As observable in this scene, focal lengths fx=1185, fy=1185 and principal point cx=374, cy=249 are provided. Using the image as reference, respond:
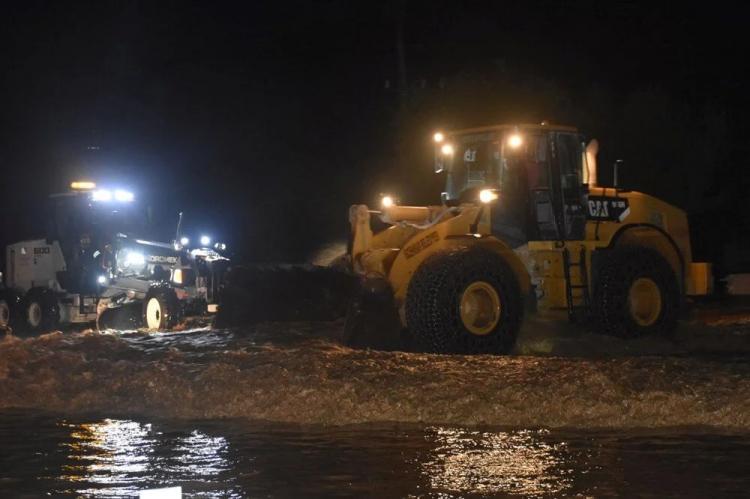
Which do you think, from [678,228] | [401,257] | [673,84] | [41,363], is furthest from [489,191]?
[673,84]

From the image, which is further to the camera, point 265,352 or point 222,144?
point 222,144

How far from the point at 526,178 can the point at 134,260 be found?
34.8ft

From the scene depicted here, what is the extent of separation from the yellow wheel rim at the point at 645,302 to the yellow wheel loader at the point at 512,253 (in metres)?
0.02

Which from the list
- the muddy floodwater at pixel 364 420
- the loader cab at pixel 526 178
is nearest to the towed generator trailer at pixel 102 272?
the muddy floodwater at pixel 364 420

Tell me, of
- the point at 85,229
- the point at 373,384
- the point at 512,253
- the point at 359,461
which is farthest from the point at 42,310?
the point at 359,461

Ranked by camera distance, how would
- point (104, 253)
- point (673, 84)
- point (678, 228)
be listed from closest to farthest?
point (678, 228) < point (104, 253) < point (673, 84)

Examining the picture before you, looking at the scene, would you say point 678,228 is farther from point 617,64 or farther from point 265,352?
point 617,64

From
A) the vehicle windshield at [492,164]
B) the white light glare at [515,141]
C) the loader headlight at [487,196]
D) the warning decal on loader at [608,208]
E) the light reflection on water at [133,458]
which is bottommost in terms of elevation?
the light reflection on water at [133,458]

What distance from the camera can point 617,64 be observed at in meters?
41.1

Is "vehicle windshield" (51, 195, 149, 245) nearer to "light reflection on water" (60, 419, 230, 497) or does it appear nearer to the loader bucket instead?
the loader bucket

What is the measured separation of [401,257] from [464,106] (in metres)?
23.1

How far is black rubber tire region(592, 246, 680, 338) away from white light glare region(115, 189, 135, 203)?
1266 centimetres

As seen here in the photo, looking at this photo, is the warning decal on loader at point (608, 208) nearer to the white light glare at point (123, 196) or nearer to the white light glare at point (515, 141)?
the white light glare at point (515, 141)

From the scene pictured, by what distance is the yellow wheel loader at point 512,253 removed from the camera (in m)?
15.9
